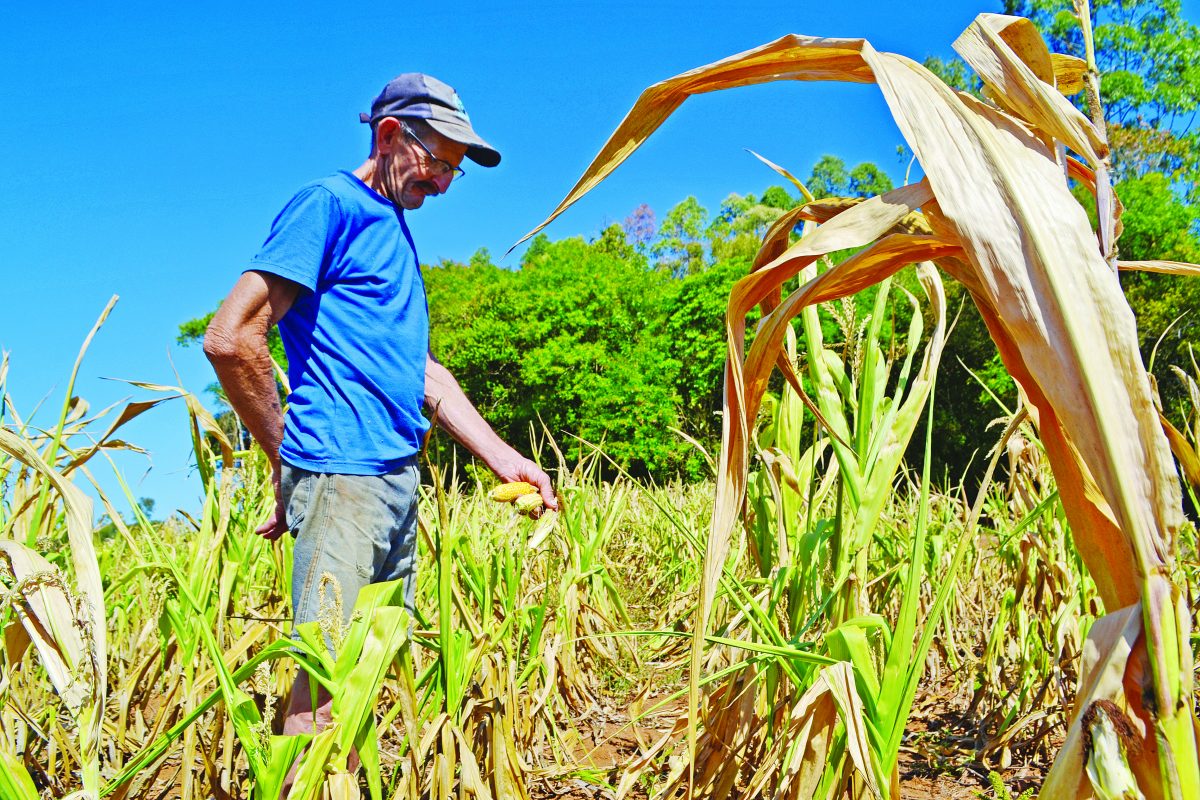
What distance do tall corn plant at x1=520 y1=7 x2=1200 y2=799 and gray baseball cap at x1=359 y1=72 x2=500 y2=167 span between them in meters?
1.24

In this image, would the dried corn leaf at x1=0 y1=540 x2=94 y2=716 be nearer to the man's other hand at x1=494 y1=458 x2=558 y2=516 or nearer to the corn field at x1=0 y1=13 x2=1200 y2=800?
the corn field at x1=0 y1=13 x2=1200 y2=800

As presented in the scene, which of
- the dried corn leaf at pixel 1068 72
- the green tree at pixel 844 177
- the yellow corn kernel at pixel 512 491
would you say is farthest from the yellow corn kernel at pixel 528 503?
the green tree at pixel 844 177

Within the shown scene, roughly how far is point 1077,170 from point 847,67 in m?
0.27

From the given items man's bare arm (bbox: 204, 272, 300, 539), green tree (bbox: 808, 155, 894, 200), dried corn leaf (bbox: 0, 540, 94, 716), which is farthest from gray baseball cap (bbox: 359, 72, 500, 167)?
green tree (bbox: 808, 155, 894, 200)

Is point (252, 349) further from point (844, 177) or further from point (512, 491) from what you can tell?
point (844, 177)

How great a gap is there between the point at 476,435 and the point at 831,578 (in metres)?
1.06

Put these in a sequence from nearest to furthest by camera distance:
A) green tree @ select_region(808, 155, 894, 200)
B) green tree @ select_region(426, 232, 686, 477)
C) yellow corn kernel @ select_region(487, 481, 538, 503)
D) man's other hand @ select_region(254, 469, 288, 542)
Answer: yellow corn kernel @ select_region(487, 481, 538, 503)
man's other hand @ select_region(254, 469, 288, 542)
green tree @ select_region(426, 232, 686, 477)
green tree @ select_region(808, 155, 894, 200)

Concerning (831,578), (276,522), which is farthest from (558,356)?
(831,578)

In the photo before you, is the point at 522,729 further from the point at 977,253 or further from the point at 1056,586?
the point at 977,253

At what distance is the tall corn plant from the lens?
2.28 feet

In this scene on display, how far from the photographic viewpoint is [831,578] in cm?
147

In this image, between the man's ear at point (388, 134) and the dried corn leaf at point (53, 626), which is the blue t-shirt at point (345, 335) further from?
the dried corn leaf at point (53, 626)

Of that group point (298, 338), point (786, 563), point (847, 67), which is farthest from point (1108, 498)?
point (298, 338)

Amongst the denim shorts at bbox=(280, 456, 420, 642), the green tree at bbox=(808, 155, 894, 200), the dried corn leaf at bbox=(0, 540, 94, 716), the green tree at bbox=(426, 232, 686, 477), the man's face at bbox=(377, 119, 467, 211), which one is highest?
the green tree at bbox=(808, 155, 894, 200)
